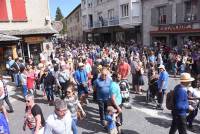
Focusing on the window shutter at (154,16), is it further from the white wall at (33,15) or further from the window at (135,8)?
the white wall at (33,15)

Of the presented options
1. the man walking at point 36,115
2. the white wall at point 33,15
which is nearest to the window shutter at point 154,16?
the white wall at point 33,15

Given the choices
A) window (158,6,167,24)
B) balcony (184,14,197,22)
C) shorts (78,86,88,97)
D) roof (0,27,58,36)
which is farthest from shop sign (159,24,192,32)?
shorts (78,86,88,97)

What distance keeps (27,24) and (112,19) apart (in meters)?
16.3

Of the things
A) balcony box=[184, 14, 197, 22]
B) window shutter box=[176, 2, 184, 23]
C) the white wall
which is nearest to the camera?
the white wall

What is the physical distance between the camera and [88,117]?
359 inches

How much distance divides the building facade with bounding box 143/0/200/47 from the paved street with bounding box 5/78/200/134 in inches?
488

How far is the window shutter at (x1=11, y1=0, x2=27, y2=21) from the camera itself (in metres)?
19.6

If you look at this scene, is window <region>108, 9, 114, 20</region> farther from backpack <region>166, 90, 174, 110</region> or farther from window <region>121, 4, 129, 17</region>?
backpack <region>166, 90, 174, 110</region>

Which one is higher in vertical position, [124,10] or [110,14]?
[110,14]

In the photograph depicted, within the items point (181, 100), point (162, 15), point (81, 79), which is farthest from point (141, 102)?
point (162, 15)

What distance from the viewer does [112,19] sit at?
1374 inches

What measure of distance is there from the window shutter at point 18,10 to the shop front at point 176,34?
11970 millimetres

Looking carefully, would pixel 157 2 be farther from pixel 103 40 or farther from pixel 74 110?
pixel 74 110

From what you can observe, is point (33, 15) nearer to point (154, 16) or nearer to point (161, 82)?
point (154, 16)
